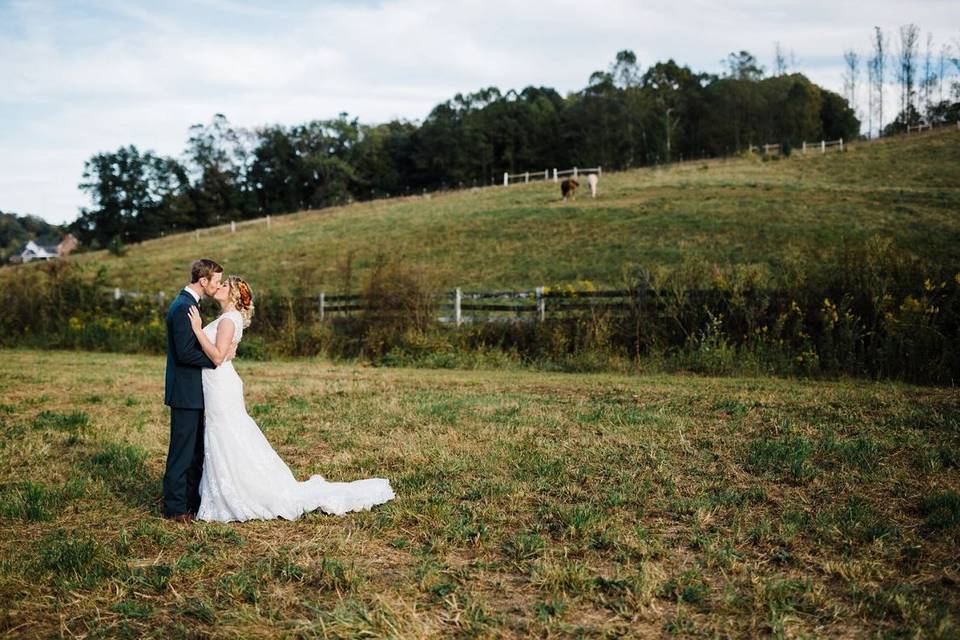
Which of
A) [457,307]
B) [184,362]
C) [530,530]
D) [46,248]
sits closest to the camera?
[530,530]

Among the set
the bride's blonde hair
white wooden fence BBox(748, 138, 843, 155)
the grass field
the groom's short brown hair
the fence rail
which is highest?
white wooden fence BBox(748, 138, 843, 155)

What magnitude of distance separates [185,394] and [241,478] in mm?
827

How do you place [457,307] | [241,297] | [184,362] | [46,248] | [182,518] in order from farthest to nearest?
1. [46,248]
2. [457,307]
3. [241,297]
4. [184,362]
5. [182,518]

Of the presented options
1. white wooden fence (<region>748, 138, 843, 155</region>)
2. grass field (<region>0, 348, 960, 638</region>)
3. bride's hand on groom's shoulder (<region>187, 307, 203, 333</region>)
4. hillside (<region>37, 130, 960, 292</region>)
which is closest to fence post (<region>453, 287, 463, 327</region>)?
hillside (<region>37, 130, 960, 292</region>)

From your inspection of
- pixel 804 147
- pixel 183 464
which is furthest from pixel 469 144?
pixel 183 464

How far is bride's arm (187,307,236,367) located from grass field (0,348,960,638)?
134cm

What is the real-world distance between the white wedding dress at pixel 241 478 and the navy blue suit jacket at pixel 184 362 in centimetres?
8

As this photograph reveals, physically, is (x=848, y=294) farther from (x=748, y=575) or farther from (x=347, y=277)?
(x=347, y=277)

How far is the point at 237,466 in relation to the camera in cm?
568

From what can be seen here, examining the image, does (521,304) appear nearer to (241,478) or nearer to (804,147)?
(241,478)

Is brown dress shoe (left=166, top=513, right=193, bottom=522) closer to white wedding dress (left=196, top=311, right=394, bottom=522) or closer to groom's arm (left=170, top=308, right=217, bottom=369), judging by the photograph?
white wedding dress (left=196, top=311, right=394, bottom=522)

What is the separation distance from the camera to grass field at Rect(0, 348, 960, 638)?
12.5 ft

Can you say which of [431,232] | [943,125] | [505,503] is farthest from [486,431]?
[943,125]

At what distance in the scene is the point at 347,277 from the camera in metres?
18.9
